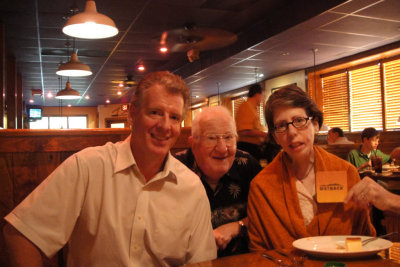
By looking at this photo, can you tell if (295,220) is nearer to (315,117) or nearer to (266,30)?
→ (315,117)

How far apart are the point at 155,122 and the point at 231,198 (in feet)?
2.51

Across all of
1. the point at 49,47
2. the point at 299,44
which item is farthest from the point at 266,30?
the point at 49,47

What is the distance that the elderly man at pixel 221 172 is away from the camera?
2.02 meters

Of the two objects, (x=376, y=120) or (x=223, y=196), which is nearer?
(x=223, y=196)

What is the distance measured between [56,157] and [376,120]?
7.26m

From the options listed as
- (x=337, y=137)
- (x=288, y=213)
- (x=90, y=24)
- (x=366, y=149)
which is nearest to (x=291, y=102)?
(x=288, y=213)

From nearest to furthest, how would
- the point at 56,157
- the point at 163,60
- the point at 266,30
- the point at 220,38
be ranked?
1. the point at 56,157
2. the point at 220,38
3. the point at 266,30
4. the point at 163,60

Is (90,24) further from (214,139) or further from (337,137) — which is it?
(337,137)

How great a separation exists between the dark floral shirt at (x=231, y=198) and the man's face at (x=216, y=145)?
0.23 ft

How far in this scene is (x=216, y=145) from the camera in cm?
204

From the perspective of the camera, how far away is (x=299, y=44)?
7.01 meters

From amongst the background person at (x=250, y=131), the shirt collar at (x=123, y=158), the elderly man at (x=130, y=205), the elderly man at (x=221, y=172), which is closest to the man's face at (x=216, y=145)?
the elderly man at (x=221, y=172)

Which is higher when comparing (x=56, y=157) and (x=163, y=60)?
(x=163, y=60)

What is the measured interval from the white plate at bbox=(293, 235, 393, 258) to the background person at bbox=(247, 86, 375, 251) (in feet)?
0.66
